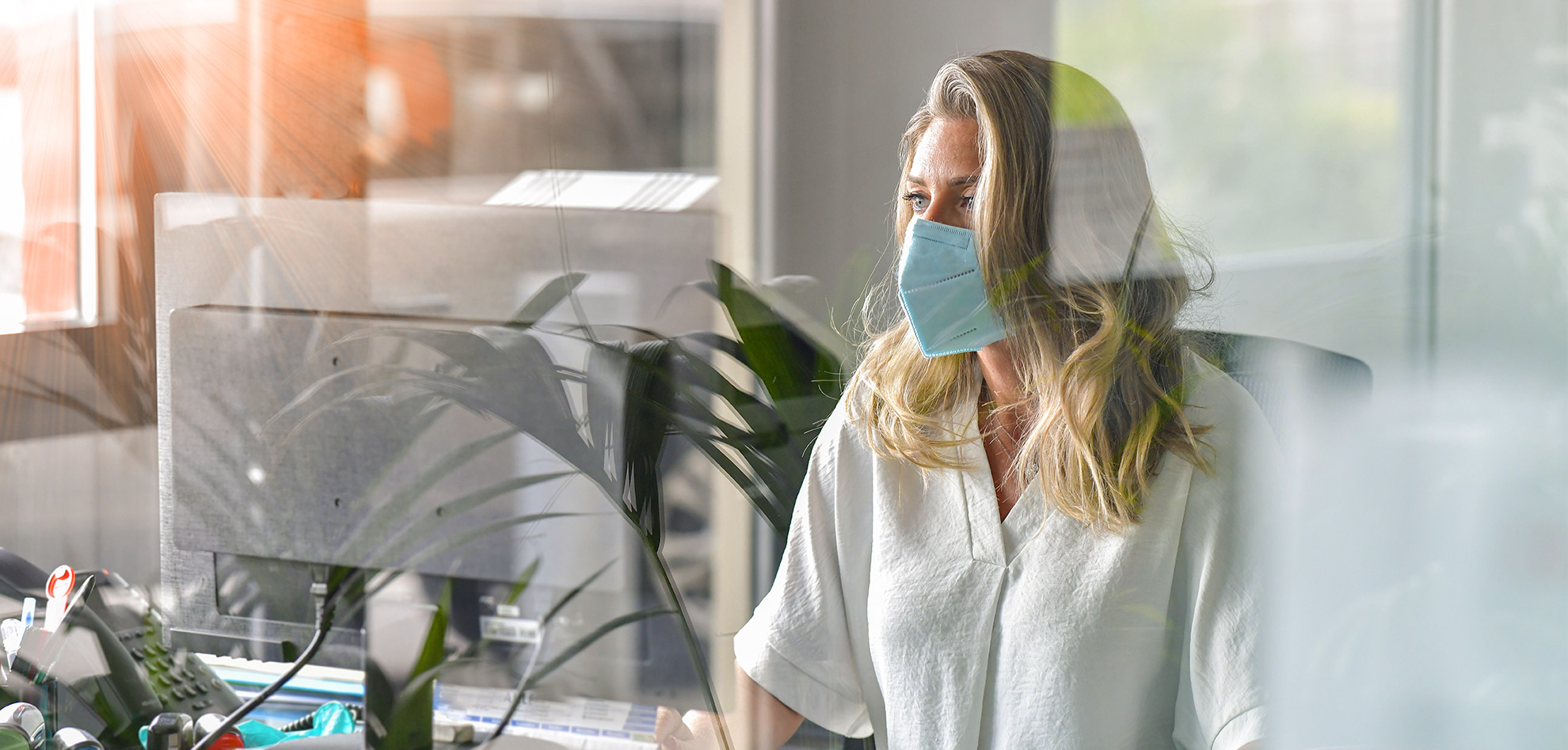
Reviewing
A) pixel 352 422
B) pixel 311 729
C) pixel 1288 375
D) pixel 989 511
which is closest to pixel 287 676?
pixel 311 729

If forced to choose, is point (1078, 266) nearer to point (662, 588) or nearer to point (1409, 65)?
point (1409, 65)

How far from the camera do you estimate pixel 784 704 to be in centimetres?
52

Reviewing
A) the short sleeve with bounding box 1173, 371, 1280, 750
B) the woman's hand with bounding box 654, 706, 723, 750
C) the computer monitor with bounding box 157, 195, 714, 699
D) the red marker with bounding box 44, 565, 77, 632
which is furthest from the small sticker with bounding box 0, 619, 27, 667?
the short sleeve with bounding box 1173, 371, 1280, 750

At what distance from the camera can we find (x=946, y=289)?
426 mm

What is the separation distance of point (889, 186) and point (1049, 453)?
139 millimetres

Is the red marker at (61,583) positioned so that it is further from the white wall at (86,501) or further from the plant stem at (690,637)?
the plant stem at (690,637)

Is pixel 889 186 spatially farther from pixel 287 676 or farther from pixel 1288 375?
pixel 287 676

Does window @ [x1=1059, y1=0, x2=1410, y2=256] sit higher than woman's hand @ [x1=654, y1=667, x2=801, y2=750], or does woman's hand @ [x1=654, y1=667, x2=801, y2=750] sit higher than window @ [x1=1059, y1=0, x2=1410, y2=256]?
window @ [x1=1059, y1=0, x2=1410, y2=256]

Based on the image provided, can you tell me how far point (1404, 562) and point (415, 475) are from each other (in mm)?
545

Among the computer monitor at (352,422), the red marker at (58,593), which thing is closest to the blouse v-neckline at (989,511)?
the computer monitor at (352,422)

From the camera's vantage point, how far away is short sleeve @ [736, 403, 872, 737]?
50 cm

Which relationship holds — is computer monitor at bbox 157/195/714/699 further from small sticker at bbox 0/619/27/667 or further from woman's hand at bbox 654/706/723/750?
small sticker at bbox 0/619/27/667

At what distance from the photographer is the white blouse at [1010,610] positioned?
0.39 metres

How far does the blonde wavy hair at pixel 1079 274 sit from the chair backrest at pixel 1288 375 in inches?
0.7
